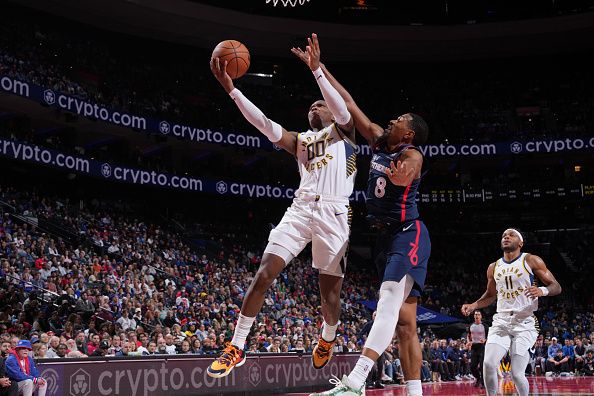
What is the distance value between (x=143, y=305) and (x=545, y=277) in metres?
11.8

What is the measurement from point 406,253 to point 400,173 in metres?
0.65

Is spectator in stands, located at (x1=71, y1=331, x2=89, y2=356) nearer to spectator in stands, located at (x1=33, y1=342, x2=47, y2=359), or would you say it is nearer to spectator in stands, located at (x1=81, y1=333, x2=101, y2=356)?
spectator in stands, located at (x1=81, y1=333, x2=101, y2=356)

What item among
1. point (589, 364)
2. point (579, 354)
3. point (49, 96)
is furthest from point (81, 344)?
point (579, 354)

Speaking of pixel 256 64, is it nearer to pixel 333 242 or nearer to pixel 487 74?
pixel 487 74

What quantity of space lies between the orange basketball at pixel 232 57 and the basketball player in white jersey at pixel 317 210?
88 mm

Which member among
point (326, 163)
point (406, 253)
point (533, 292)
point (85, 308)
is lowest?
point (533, 292)

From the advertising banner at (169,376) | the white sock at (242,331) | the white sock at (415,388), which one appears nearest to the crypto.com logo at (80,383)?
the advertising banner at (169,376)

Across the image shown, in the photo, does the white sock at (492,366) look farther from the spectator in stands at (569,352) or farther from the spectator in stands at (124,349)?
the spectator in stands at (569,352)

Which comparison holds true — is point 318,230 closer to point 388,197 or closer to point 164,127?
point 388,197

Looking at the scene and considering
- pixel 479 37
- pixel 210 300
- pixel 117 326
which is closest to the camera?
pixel 117 326

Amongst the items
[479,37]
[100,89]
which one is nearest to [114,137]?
[100,89]

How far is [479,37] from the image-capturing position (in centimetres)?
3300

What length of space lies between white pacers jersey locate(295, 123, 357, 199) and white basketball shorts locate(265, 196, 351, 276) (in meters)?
0.10

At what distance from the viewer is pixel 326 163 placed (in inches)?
238
